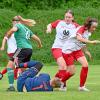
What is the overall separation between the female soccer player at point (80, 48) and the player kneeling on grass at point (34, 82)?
1425 mm

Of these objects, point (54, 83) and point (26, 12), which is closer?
point (54, 83)

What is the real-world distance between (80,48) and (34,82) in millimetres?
2042

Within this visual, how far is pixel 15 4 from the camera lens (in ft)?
127

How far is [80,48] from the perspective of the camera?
45.3ft

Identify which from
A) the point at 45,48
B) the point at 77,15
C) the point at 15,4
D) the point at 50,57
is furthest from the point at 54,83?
the point at 15,4

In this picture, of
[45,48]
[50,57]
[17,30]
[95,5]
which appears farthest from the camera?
[95,5]

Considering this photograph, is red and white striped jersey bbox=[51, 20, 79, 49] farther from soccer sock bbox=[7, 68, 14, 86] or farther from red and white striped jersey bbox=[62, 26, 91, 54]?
soccer sock bbox=[7, 68, 14, 86]

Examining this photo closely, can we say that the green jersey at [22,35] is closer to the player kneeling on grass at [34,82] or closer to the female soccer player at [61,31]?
the female soccer player at [61,31]

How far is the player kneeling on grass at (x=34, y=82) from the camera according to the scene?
39.9 feet

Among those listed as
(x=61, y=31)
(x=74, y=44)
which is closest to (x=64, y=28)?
(x=61, y=31)

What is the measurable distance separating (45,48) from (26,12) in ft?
24.2

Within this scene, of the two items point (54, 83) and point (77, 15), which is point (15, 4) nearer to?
point (77, 15)

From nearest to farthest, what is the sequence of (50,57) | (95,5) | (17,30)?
(17,30), (50,57), (95,5)

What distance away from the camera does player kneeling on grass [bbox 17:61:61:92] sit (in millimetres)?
12164
